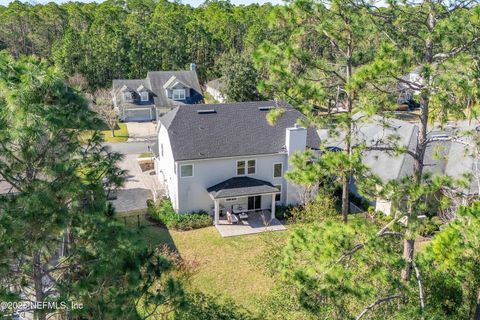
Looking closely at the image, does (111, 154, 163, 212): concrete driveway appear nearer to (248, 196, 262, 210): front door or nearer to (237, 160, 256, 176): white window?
(237, 160, 256, 176): white window

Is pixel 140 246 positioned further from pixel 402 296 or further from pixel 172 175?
pixel 172 175

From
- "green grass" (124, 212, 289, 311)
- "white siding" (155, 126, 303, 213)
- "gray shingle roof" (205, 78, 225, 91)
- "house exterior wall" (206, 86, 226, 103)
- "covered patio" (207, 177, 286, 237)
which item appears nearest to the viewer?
"green grass" (124, 212, 289, 311)

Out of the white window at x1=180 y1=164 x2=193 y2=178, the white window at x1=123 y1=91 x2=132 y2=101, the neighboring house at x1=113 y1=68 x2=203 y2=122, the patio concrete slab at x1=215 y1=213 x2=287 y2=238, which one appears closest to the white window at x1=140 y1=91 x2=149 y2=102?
the neighboring house at x1=113 y1=68 x2=203 y2=122

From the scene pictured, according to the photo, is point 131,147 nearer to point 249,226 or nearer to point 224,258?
point 249,226

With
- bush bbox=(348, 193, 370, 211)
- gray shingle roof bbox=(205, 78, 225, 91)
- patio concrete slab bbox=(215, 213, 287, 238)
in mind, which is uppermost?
gray shingle roof bbox=(205, 78, 225, 91)

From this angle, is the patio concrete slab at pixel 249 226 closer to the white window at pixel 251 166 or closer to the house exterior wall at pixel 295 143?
the house exterior wall at pixel 295 143

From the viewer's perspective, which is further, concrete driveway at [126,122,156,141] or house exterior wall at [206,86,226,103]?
house exterior wall at [206,86,226,103]

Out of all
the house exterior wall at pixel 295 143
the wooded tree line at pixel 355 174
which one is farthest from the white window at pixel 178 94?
the wooded tree line at pixel 355 174

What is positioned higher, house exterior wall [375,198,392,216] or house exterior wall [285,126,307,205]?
house exterior wall [285,126,307,205]
